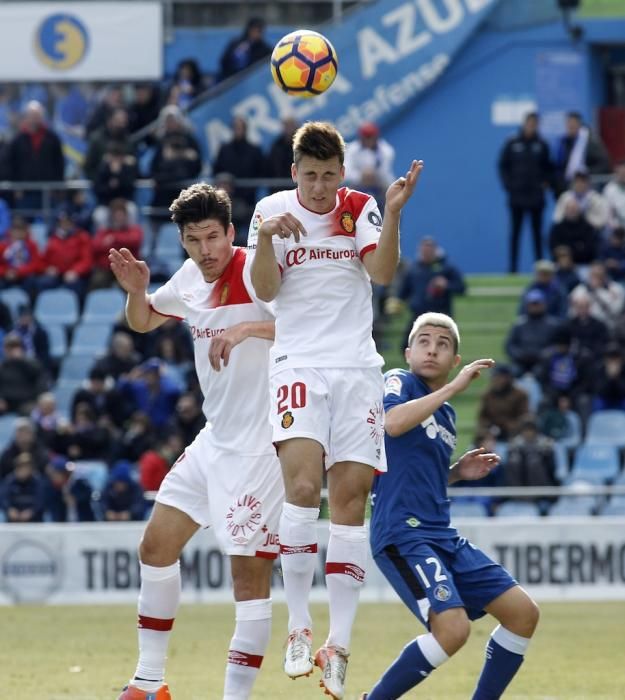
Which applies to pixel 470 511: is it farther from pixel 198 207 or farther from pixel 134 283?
pixel 198 207

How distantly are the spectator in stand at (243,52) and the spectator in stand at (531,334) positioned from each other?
21.7ft

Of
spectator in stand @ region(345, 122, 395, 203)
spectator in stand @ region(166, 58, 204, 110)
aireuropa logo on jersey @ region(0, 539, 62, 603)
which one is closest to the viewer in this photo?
aireuropa logo on jersey @ region(0, 539, 62, 603)

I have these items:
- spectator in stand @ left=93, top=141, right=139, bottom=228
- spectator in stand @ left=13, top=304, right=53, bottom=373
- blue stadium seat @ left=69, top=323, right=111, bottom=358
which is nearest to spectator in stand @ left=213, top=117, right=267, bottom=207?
spectator in stand @ left=93, top=141, right=139, bottom=228

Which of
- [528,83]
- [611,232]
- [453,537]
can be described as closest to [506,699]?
[453,537]

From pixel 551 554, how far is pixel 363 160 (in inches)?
235

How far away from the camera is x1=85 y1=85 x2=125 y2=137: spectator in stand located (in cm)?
2478

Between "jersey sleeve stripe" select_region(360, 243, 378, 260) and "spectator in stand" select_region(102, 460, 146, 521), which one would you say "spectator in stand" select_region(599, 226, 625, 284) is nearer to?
"spectator in stand" select_region(102, 460, 146, 521)

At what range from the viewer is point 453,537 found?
9.16 meters

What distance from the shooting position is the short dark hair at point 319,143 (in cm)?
873

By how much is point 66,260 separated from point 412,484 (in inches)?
596

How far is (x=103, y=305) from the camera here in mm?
23625

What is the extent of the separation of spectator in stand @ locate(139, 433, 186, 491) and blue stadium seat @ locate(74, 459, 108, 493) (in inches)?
18.4

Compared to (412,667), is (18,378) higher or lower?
lower

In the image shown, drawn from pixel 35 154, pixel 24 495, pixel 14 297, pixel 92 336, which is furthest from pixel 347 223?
pixel 35 154
